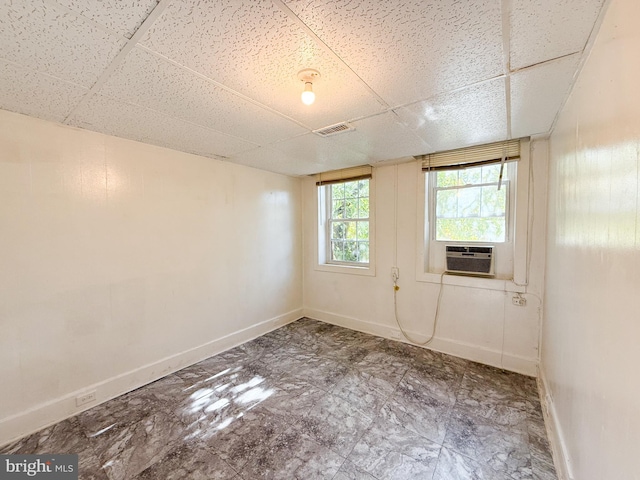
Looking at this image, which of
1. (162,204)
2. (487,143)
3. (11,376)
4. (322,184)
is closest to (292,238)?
(322,184)

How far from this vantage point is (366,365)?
267 centimetres

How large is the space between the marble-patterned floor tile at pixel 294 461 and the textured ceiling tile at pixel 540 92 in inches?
96.3

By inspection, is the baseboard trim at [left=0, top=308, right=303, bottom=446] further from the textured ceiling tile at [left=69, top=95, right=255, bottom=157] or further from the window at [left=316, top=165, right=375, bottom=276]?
the textured ceiling tile at [left=69, top=95, right=255, bottom=157]

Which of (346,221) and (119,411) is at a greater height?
(346,221)

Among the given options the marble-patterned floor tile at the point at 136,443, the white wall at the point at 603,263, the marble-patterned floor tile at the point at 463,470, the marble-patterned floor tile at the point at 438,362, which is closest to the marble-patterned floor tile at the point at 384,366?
the marble-patterned floor tile at the point at 438,362

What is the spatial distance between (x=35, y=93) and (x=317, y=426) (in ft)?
9.10

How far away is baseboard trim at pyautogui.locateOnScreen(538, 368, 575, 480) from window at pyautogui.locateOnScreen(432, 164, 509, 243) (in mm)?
1387

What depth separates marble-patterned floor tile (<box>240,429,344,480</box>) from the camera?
1.48 meters

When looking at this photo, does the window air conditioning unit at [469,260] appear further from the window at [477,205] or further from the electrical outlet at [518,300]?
the electrical outlet at [518,300]

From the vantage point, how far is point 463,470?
150 centimetres

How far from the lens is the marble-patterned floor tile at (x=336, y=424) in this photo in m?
1.70

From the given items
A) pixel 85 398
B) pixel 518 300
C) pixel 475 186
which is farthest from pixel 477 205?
pixel 85 398

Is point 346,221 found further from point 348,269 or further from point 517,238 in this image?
point 517,238

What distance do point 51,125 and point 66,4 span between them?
57.2 inches
